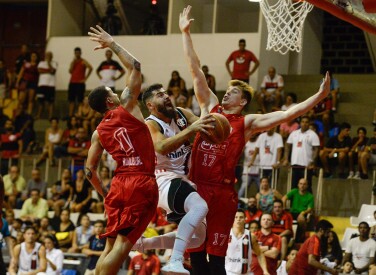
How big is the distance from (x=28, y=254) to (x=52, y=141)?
541 cm

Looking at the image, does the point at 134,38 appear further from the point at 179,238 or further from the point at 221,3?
the point at 179,238

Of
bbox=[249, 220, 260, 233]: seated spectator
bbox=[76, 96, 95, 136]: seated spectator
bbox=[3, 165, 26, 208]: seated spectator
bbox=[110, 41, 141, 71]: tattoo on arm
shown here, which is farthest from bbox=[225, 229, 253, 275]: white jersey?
bbox=[76, 96, 95, 136]: seated spectator

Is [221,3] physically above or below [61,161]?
above

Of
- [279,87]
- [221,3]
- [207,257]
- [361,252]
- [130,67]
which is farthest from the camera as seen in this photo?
[221,3]

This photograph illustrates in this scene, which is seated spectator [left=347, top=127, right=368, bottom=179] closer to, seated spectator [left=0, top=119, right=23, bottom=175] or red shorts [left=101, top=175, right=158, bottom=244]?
seated spectator [left=0, top=119, right=23, bottom=175]

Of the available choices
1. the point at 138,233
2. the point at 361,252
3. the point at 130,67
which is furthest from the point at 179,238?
the point at 361,252

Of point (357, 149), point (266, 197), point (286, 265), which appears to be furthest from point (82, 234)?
point (357, 149)

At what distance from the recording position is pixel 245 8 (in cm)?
2391

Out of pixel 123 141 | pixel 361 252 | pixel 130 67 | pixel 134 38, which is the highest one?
pixel 134 38

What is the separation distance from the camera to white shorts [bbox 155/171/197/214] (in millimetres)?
9133

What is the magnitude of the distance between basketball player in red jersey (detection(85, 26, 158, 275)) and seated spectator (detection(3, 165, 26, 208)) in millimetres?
11367

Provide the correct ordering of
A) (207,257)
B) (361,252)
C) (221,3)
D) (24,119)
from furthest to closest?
(221,3) → (24,119) → (361,252) → (207,257)

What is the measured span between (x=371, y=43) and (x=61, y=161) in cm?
753

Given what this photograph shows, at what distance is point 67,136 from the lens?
69.5ft
